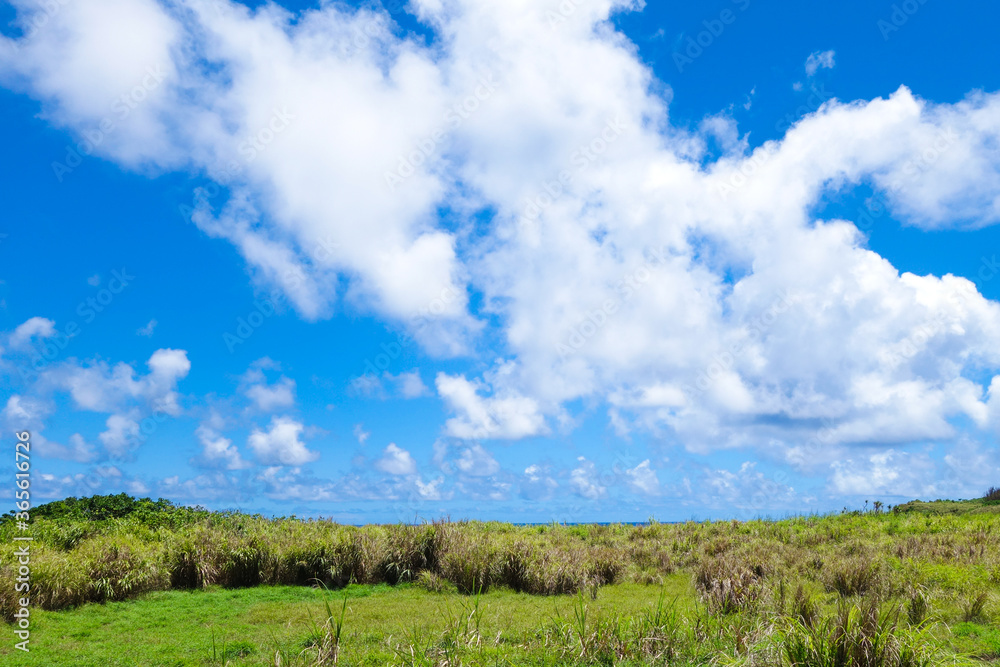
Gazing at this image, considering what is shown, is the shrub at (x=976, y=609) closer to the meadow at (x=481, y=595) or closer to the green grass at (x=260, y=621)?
the meadow at (x=481, y=595)

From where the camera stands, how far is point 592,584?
563 inches

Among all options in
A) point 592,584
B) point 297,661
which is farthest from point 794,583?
point 297,661

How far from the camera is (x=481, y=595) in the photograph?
14180 mm

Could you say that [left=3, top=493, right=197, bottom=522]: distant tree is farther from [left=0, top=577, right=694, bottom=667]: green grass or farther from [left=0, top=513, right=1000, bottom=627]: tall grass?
[left=0, top=577, right=694, bottom=667]: green grass

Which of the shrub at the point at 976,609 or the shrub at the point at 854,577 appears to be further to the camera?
the shrub at the point at 854,577

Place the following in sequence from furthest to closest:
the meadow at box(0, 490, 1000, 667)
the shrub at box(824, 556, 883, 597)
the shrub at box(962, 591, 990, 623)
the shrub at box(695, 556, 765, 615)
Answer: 1. the shrub at box(824, 556, 883, 597)
2. the shrub at box(962, 591, 990, 623)
3. the shrub at box(695, 556, 765, 615)
4. the meadow at box(0, 490, 1000, 667)

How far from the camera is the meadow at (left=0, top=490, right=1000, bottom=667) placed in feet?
28.2

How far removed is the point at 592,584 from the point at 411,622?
4830mm

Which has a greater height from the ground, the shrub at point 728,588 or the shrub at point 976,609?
the shrub at point 728,588

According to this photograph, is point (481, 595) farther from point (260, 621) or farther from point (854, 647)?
point (854, 647)

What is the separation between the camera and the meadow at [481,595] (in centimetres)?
859

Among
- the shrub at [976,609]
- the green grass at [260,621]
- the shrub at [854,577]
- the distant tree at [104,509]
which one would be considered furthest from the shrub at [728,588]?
the distant tree at [104,509]

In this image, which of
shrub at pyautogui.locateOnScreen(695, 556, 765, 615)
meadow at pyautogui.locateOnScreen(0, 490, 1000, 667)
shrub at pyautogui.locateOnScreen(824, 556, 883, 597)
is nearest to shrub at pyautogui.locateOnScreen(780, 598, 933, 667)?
meadow at pyautogui.locateOnScreen(0, 490, 1000, 667)

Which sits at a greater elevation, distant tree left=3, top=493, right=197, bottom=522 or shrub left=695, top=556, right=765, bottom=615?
distant tree left=3, top=493, right=197, bottom=522
